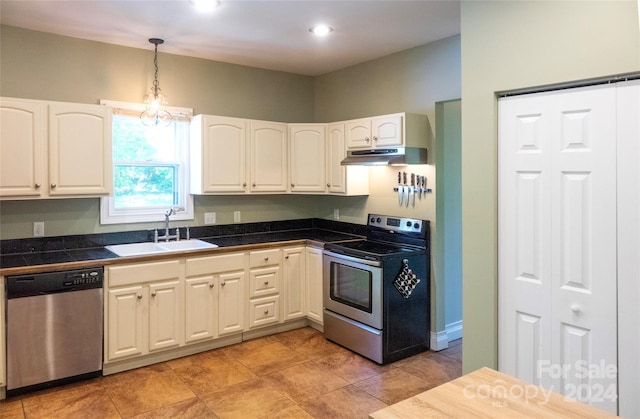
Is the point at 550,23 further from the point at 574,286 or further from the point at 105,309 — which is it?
the point at 105,309

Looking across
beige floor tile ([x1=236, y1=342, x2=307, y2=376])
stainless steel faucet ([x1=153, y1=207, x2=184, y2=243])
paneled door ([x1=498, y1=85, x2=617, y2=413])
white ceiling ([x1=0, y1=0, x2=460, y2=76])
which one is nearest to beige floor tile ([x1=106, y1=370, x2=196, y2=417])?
beige floor tile ([x1=236, y1=342, x2=307, y2=376])

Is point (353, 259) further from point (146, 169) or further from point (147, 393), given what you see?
point (146, 169)

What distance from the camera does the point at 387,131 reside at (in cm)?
384

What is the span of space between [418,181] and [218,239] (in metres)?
1.95

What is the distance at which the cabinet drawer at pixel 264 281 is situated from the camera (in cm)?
401

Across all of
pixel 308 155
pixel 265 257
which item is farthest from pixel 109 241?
pixel 308 155

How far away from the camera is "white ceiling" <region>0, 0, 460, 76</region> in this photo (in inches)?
118

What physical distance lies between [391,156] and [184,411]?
7.96ft

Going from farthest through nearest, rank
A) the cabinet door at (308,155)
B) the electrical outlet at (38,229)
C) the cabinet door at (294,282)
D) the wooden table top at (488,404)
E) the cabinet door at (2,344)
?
1. the cabinet door at (308,155)
2. the cabinet door at (294,282)
3. the electrical outlet at (38,229)
4. the cabinet door at (2,344)
5. the wooden table top at (488,404)

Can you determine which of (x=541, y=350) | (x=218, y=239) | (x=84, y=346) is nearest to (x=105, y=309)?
(x=84, y=346)

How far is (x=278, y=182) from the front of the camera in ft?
14.8

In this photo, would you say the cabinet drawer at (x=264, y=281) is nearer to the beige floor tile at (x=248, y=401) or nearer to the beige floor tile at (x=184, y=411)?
the beige floor tile at (x=248, y=401)

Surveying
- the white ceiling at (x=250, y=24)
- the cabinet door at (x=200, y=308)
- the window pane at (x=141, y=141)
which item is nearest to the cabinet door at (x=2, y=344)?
the cabinet door at (x=200, y=308)

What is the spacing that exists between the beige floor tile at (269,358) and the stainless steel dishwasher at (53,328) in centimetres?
111
